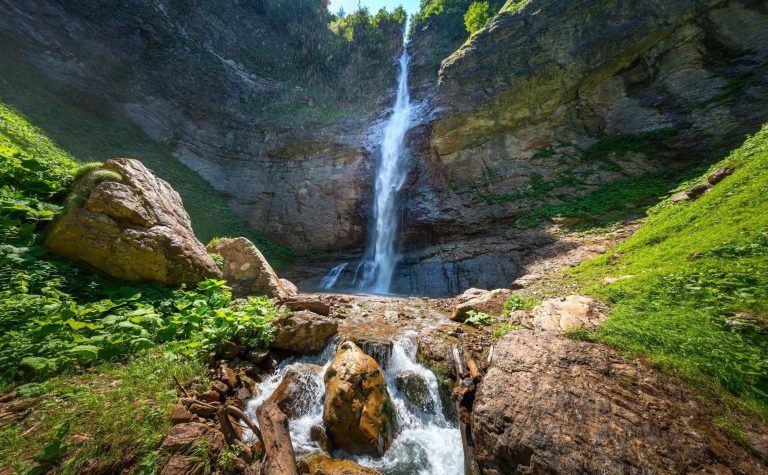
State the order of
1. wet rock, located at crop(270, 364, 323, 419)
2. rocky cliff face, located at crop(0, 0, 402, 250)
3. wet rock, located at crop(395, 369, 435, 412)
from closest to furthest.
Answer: wet rock, located at crop(270, 364, 323, 419), wet rock, located at crop(395, 369, 435, 412), rocky cliff face, located at crop(0, 0, 402, 250)

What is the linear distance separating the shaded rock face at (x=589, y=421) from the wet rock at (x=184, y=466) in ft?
8.79

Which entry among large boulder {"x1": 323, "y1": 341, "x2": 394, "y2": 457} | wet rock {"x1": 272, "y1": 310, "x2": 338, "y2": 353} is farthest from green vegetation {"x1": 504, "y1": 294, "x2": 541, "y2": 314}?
wet rock {"x1": 272, "y1": 310, "x2": 338, "y2": 353}

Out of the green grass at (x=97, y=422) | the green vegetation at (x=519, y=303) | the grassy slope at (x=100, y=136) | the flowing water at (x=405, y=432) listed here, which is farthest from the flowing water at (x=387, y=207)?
the green grass at (x=97, y=422)

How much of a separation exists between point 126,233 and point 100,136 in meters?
15.6

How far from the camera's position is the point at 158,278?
15.8ft

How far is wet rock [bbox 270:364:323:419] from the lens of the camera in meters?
3.60

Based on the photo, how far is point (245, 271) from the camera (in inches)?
274

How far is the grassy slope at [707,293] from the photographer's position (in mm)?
2678

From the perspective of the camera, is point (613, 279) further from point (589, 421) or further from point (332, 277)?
point (332, 277)

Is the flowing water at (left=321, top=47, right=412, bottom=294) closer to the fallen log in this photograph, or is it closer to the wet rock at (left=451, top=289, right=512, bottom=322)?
the wet rock at (left=451, top=289, right=512, bottom=322)

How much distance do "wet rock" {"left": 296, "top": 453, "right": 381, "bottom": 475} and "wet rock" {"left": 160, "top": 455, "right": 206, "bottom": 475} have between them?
37.0 inches

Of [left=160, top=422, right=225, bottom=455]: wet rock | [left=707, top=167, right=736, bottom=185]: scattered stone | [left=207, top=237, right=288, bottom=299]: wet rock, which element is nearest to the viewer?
[left=160, top=422, right=225, bottom=455]: wet rock

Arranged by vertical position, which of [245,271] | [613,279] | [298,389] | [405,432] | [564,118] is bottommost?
[405,432]

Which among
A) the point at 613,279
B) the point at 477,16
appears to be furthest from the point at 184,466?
the point at 477,16
